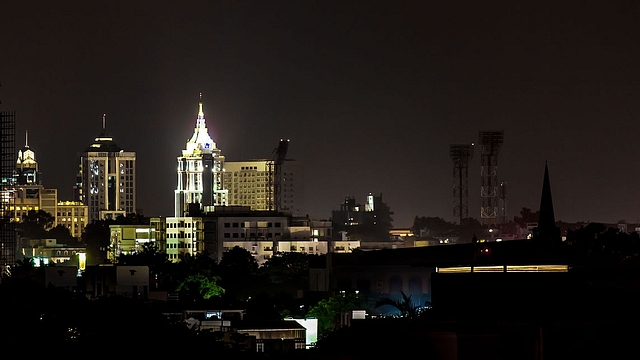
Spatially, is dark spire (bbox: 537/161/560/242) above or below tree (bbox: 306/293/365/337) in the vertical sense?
above

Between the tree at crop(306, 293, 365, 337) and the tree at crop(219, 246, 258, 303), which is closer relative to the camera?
the tree at crop(306, 293, 365, 337)

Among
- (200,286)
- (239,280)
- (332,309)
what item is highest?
(239,280)

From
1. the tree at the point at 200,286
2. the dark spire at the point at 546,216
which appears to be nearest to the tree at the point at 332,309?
the dark spire at the point at 546,216

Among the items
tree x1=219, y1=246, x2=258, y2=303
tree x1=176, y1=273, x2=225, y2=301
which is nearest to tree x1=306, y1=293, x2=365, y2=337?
tree x1=176, y1=273, x2=225, y2=301

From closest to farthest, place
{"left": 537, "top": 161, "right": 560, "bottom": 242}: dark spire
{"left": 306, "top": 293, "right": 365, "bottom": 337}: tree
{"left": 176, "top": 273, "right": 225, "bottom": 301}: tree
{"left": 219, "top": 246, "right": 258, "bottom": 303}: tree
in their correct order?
{"left": 306, "top": 293, "right": 365, "bottom": 337}: tree, {"left": 537, "top": 161, "right": 560, "bottom": 242}: dark spire, {"left": 176, "top": 273, "right": 225, "bottom": 301}: tree, {"left": 219, "top": 246, "right": 258, "bottom": 303}: tree

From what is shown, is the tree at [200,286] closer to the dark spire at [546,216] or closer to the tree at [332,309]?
the tree at [332,309]

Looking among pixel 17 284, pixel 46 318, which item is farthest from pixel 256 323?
pixel 46 318

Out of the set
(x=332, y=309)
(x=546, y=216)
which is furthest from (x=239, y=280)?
(x=332, y=309)

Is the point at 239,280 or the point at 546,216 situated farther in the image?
the point at 239,280

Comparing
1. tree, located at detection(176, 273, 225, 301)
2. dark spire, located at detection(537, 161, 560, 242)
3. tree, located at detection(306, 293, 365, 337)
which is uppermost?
dark spire, located at detection(537, 161, 560, 242)

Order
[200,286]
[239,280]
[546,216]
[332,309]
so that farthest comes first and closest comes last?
[239,280] → [200,286] → [546,216] → [332,309]

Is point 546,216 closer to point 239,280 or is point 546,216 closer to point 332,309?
point 332,309

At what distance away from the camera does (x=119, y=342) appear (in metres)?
48.1

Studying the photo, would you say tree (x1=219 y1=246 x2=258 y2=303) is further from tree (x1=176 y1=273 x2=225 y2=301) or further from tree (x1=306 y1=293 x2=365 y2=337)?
tree (x1=306 y1=293 x2=365 y2=337)
